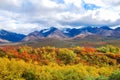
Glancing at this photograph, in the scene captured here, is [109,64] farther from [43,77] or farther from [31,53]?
[43,77]

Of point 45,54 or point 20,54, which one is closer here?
point 20,54

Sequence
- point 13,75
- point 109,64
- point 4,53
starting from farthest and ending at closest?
point 109,64 < point 4,53 < point 13,75

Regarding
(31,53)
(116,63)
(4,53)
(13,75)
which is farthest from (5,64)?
(116,63)

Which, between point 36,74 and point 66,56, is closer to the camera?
point 36,74

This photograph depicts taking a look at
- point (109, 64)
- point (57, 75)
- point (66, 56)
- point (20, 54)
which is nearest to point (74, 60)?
point (66, 56)

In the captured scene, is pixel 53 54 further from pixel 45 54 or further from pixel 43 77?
pixel 43 77

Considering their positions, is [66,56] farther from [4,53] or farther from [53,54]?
[4,53]

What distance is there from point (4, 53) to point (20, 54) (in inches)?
381

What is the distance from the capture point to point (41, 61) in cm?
17538

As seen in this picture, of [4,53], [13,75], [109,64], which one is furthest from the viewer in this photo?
[109,64]

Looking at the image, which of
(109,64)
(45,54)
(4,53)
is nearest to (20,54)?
(4,53)

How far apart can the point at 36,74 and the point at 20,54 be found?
5611 cm

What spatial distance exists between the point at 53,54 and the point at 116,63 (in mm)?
36426

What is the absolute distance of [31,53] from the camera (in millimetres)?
193250
